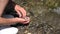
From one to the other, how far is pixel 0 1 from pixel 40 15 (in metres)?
1.43

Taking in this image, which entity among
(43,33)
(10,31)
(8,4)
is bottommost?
(43,33)

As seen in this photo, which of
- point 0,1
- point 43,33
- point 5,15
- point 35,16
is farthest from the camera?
point 35,16

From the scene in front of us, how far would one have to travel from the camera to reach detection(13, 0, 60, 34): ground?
3.89 m

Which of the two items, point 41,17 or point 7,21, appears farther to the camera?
point 41,17

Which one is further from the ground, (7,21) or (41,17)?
(7,21)

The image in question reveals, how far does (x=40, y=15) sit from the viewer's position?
Answer: 4.17m

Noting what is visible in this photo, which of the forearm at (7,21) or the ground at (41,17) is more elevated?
the forearm at (7,21)

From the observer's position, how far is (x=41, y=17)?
4129 millimetres

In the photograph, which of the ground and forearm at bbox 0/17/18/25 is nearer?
forearm at bbox 0/17/18/25

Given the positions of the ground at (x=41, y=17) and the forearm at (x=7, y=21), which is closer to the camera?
the forearm at (x=7, y=21)

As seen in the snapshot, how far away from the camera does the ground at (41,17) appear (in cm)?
389

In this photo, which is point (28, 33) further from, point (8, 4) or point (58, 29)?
point (8, 4)

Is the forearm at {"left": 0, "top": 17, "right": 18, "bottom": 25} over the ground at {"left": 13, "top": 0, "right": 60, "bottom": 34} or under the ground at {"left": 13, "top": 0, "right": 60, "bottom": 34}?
over

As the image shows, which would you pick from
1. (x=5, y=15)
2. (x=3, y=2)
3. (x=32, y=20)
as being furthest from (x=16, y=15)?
(x=32, y=20)
